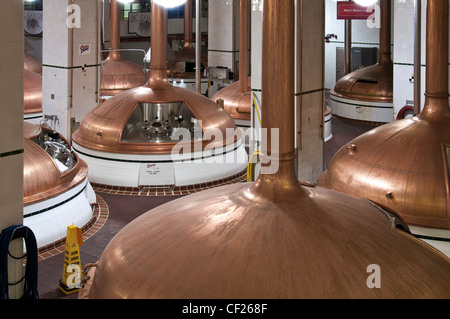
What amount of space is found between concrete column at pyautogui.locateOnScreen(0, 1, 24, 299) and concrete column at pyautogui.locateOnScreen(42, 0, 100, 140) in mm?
7404

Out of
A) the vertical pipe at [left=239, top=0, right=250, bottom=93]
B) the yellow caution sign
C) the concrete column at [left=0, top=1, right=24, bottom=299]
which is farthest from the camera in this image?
the vertical pipe at [left=239, top=0, right=250, bottom=93]

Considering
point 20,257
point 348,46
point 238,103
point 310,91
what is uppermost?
point 348,46

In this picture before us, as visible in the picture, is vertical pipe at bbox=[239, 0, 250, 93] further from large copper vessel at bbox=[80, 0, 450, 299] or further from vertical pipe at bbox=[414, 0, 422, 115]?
large copper vessel at bbox=[80, 0, 450, 299]

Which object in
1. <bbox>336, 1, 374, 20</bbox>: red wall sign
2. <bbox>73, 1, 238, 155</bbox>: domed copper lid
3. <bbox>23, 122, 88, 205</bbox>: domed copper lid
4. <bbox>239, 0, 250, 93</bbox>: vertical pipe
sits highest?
<bbox>336, 1, 374, 20</bbox>: red wall sign

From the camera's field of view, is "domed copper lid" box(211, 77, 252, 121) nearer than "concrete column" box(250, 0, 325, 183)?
No

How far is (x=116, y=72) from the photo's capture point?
16.5 metres

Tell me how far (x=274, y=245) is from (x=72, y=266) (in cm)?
375

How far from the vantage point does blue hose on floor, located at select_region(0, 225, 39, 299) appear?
4.86 metres

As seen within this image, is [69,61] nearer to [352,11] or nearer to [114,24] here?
[114,24]

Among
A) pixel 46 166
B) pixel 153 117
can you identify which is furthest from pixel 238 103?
pixel 46 166

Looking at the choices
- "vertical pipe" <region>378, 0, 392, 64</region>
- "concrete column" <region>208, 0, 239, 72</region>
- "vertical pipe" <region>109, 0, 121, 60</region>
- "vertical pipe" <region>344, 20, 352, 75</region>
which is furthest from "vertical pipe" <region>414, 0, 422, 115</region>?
"vertical pipe" <region>344, 20, 352, 75</region>

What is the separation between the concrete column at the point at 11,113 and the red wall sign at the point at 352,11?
12555mm
